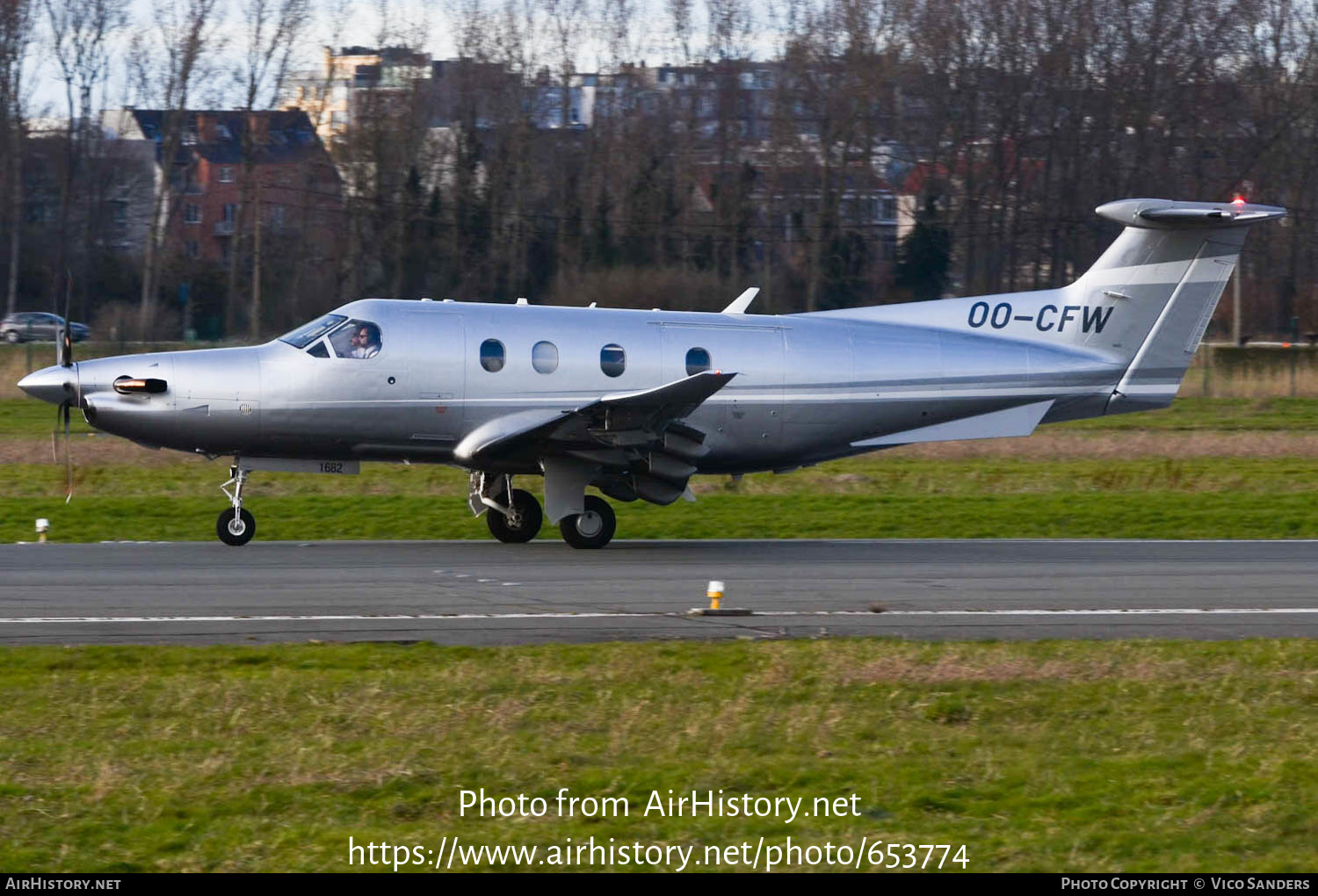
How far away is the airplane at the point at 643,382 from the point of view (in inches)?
654

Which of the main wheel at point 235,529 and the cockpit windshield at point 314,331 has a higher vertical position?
the cockpit windshield at point 314,331

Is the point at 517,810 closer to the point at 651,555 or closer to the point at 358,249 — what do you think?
the point at 651,555

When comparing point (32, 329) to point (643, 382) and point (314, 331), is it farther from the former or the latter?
point (643, 382)

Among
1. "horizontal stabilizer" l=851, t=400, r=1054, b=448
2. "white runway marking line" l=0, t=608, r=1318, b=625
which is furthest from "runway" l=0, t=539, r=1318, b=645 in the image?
"horizontal stabilizer" l=851, t=400, r=1054, b=448

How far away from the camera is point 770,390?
58.6 ft

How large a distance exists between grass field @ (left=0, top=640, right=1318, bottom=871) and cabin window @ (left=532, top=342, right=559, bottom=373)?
6.63 metres

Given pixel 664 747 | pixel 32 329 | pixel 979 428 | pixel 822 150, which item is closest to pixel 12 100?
pixel 32 329

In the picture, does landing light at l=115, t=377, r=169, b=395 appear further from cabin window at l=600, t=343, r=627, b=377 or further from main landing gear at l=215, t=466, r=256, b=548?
cabin window at l=600, t=343, r=627, b=377

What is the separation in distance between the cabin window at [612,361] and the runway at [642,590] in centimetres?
201

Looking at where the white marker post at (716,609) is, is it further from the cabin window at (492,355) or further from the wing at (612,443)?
the cabin window at (492,355)

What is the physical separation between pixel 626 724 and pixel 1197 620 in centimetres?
630

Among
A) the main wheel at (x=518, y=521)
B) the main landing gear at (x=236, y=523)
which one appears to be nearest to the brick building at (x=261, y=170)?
the main wheel at (x=518, y=521)

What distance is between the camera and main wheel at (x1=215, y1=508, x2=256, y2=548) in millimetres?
16953
